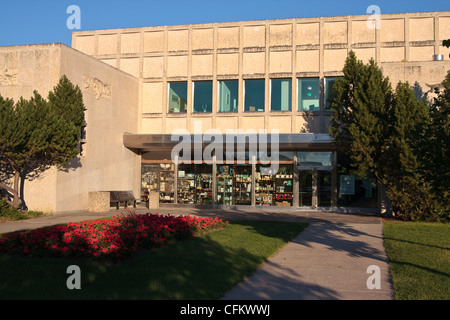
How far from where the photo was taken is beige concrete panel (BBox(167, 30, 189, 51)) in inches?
1080

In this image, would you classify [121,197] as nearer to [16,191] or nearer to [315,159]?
[16,191]

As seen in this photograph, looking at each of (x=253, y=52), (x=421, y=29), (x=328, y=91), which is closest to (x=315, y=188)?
(x=328, y=91)

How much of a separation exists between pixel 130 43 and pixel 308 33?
10.3 meters

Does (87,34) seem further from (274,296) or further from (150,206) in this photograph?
(274,296)

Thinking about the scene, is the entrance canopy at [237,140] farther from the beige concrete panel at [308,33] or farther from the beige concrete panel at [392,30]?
the beige concrete panel at [392,30]

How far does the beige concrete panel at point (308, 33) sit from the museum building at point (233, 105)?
0.20 feet

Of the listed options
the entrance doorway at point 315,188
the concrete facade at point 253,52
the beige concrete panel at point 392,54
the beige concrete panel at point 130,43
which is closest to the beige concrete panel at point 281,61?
the concrete facade at point 253,52

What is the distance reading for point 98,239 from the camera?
431 inches

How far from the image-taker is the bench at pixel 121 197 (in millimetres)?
23578

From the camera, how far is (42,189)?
20.4 metres

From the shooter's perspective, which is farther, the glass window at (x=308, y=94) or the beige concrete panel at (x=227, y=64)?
the beige concrete panel at (x=227, y=64)

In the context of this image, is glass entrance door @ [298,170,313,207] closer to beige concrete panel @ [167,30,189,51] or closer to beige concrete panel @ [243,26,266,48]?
beige concrete panel @ [243,26,266,48]

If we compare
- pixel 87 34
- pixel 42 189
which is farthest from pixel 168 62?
pixel 42 189
